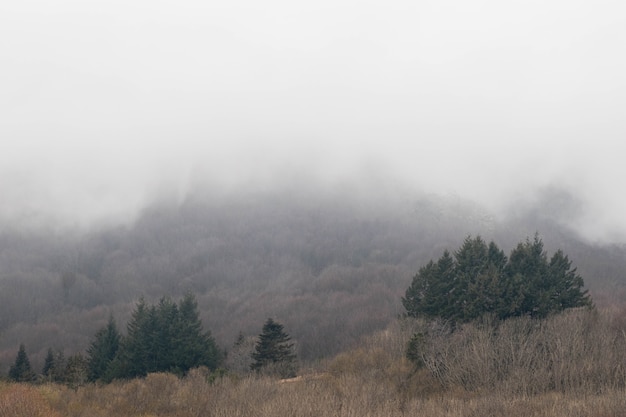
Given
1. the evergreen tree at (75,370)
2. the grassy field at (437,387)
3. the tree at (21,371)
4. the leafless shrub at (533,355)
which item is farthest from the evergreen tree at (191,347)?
the tree at (21,371)

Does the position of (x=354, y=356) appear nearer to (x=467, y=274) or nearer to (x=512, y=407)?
(x=467, y=274)

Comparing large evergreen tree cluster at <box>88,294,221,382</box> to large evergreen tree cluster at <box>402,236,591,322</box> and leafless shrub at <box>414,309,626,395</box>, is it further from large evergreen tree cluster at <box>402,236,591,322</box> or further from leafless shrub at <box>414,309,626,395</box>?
leafless shrub at <box>414,309,626,395</box>

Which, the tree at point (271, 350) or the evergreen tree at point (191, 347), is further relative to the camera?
the evergreen tree at point (191, 347)

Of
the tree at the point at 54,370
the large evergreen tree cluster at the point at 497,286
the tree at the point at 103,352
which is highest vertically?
the large evergreen tree cluster at the point at 497,286

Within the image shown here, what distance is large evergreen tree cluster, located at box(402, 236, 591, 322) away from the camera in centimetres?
4569

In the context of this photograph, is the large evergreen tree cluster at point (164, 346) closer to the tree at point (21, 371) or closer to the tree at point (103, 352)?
the tree at point (103, 352)

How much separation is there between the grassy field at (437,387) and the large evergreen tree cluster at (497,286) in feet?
9.08

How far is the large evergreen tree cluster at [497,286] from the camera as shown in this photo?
45.7 meters

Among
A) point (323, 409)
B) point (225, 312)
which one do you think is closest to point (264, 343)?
point (323, 409)

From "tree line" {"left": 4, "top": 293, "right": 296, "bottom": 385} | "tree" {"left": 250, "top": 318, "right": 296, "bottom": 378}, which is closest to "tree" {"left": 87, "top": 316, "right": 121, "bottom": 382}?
"tree line" {"left": 4, "top": 293, "right": 296, "bottom": 385}

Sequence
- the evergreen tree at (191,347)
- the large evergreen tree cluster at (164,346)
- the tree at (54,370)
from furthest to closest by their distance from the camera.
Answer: the tree at (54,370) < the large evergreen tree cluster at (164,346) < the evergreen tree at (191,347)

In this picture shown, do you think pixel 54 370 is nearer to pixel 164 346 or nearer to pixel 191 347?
pixel 164 346

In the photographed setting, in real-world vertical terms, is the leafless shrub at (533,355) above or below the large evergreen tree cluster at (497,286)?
below

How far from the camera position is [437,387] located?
39688 millimetres
